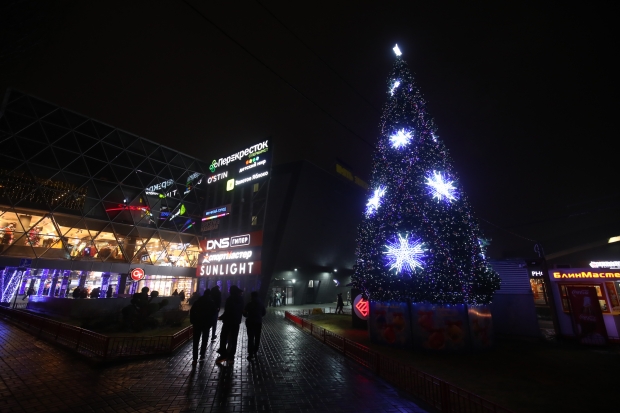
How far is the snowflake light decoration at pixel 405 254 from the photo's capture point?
10.8 meters

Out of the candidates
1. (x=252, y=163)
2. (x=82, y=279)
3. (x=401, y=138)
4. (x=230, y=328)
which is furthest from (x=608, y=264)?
(x=82, y=279)

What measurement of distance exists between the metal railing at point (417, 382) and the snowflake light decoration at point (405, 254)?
12.1 feet

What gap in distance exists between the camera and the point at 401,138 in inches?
474

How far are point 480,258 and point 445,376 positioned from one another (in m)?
5.42

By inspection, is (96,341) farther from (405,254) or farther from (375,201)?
(375,201)

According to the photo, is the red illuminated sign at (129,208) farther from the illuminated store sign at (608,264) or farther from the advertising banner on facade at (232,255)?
the illuminated store sign at (608,264)

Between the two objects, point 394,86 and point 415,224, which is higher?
point 394,86

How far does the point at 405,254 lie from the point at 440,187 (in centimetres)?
302

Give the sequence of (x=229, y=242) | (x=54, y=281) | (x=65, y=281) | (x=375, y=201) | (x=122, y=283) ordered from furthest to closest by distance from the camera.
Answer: (x=229, y=242) → (x=122, y=283) → (x=65, y=281) → (x=54, y=281) → (x=375, y=201)


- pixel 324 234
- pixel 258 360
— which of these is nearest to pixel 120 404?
pixel 258 360

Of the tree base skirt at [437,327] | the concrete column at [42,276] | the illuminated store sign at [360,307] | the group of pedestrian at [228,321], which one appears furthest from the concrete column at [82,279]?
the tree base skirt at [437,327]

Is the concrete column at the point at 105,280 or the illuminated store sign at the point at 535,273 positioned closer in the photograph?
the illuminated store sign at the point at 535,273

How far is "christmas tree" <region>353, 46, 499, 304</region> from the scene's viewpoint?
1052 cm

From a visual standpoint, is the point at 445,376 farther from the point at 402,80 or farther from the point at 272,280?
the point at 272,280
